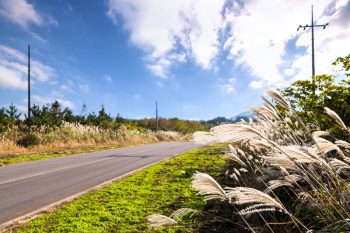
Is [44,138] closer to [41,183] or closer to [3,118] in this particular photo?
[3,118]

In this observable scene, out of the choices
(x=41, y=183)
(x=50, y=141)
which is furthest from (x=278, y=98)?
(x=50, y=141)

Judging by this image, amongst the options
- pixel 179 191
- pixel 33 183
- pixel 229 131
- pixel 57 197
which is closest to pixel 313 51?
pixel 179 191

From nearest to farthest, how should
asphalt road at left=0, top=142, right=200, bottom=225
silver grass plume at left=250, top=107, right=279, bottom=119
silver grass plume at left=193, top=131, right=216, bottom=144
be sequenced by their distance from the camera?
1. silver grass plume at left=193, top=131, right=216, bottom=144
2. silver grass plume at left=250, top=107, right=279, bottom=119
3. asphalt road at left=0, top=142, right=200, bottom=225

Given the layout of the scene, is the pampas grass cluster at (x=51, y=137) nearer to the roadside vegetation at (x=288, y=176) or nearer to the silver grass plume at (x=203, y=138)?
the roadside vegetation at (x=288, y=176)

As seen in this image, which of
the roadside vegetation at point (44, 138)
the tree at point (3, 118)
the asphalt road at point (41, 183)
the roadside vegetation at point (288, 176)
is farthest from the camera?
the tree at point (3, 118)

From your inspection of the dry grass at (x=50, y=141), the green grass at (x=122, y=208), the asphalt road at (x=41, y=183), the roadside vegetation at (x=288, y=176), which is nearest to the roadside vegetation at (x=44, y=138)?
the dry grass at (x=50, y=141)

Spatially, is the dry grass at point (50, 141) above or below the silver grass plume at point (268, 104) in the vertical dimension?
below

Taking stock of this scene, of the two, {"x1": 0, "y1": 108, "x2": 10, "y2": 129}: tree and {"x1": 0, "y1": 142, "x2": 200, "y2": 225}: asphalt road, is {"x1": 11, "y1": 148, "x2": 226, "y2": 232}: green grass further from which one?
{"x1": 0, "y1": 108, "x2": 10, "y2": 129}: tree

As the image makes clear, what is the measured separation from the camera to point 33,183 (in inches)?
219

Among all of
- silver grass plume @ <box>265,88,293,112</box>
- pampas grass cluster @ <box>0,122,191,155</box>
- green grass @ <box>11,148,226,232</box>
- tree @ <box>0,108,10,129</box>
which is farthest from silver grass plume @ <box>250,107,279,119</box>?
tree @ <box>0,108,10,129</box>

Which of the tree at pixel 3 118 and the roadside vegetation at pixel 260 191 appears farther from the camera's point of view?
the tree at pixel 3 118

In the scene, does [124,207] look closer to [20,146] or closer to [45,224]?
[45,224]

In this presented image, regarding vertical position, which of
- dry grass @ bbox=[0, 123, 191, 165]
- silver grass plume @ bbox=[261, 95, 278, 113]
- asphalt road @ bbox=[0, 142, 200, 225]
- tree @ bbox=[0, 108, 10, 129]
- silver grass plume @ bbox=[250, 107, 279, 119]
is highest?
tree @ bbox=[0, 108, 10, 129]

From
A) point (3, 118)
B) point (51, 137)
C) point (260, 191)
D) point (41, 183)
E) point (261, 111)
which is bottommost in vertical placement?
point (41, 183)
